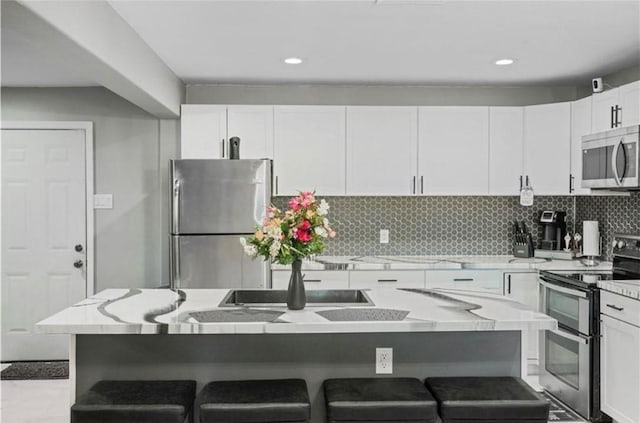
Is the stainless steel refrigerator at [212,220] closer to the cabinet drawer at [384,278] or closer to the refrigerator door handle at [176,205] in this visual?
the refrigerator door handle at [176,205]

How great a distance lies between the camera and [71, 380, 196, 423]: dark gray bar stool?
2191mm

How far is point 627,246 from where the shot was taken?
12.5 feet

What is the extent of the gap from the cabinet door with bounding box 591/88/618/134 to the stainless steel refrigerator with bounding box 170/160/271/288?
258 cm

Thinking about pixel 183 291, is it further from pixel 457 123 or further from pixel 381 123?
pixel 457 123

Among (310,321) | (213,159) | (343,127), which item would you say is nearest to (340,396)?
(310,321)

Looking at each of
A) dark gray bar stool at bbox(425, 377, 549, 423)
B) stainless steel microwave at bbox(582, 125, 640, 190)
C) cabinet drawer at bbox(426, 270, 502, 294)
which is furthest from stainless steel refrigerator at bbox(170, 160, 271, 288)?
stainless steel microwave at bbox(582, 125, 640, 190)

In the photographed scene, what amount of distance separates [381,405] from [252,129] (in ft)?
9.72

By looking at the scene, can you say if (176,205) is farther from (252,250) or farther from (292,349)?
(292,349)

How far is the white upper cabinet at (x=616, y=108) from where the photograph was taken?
3.79 m

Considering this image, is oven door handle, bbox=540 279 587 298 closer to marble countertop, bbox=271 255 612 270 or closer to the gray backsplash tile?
marble countertop, bbox=271 255 612 270

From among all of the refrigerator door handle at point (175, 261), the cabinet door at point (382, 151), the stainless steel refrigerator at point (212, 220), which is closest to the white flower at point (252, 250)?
the stainless steel refrigerator at point (212, 220)

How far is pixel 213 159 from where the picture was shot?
4.36m

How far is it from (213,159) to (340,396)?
2.52 meters

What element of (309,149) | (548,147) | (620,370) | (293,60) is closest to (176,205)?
(309,149)
